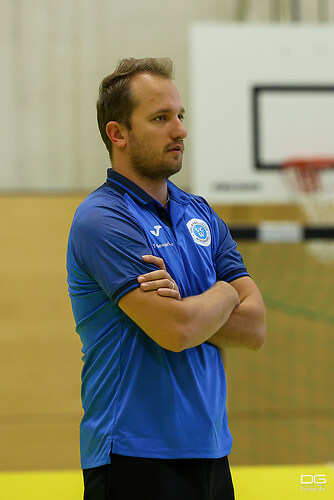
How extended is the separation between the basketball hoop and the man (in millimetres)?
2283

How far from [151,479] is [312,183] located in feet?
9.01

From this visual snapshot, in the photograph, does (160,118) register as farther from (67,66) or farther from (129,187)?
(67,66)

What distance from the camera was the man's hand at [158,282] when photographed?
1.35m

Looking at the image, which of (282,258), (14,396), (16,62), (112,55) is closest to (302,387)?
(282,258)

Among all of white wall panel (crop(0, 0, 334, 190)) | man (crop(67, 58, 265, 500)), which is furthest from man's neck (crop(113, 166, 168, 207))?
white wall panel (crop(0, 0, 334, 190))

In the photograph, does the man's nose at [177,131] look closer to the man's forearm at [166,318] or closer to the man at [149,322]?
the man at [149,322]

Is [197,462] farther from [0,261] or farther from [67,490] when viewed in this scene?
[0,261]

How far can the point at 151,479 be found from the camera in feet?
4.49

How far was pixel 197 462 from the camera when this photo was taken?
1409mm

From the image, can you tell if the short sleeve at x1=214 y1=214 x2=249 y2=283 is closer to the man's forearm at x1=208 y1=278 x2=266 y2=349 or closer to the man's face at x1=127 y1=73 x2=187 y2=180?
the man's forearm at x1=208 y1=278 x2=266 y2=349

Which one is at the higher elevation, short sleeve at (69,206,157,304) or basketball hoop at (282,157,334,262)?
short sleeve at (69,206,157,304)

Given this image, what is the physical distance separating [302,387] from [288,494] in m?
2.18

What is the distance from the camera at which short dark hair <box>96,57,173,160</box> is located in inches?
60.9

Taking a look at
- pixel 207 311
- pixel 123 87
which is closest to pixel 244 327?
pixel 207 311
